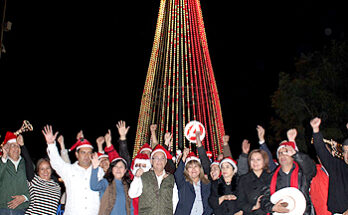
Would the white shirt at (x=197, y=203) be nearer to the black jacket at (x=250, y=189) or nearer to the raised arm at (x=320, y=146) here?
the black jacket at (x=250, y=189)

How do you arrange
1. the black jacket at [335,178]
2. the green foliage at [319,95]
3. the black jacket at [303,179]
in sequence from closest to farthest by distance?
1. the black jacket at [303,179]
2. the black jacket at [335,178]
3. the green foliage at [319,95]

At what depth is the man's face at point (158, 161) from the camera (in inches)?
260

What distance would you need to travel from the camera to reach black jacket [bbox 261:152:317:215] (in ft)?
18.6

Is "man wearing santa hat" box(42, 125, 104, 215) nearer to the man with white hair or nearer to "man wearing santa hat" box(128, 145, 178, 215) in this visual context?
"man wearing santa hat" box(128, 145, 178, 215)

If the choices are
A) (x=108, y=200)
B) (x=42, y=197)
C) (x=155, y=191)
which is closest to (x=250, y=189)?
(x=155, y=191)

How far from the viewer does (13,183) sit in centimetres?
703

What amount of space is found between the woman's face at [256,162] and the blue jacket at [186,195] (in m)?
1.16

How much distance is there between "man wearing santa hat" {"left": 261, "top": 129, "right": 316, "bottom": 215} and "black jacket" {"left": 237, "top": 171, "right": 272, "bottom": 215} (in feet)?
0.53

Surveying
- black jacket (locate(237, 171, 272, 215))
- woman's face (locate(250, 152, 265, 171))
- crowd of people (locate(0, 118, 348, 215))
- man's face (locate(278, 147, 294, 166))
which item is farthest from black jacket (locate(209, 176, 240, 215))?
man's face (locate(278, 147, 294, 166))

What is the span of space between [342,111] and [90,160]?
17037 millimetres

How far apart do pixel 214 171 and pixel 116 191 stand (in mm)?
1769

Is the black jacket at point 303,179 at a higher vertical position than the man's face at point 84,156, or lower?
lower

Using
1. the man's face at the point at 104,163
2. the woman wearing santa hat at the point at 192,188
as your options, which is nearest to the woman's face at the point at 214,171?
the woman wearing santa hat at the point at 192,188

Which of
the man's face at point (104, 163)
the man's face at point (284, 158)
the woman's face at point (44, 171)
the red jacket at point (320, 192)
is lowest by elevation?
the red jacket at point (320, 192)
